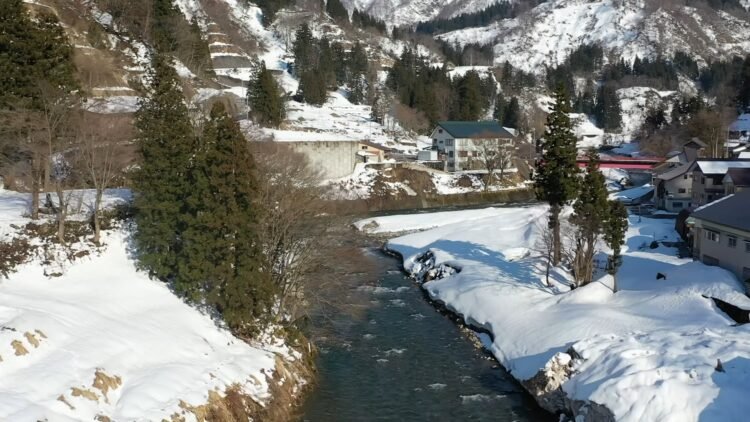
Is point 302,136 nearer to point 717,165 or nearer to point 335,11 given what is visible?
point 717,165

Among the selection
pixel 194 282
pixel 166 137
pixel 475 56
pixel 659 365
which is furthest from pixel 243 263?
pixel 475 56

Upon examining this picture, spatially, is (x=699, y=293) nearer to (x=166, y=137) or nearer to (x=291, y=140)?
(x=166, y=137)

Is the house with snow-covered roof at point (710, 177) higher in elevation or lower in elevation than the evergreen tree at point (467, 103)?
lower

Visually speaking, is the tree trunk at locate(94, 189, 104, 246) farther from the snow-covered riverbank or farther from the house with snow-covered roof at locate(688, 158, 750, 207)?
the house with snow-covered roof at locate(688, 158, 750, 207)

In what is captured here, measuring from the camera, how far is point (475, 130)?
208 ft

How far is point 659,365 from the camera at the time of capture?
14.1 metres

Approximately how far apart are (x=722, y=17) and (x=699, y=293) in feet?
724

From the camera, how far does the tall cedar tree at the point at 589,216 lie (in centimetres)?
2308

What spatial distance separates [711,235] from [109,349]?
23.6 m

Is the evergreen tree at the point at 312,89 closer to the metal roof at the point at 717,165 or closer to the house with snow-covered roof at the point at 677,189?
the house with snow-covered roof at the point at 677,189

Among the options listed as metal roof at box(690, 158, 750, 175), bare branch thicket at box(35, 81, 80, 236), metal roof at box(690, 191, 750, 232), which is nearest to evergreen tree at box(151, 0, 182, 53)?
bare branch thicket at box(35, 81, 80, 236)

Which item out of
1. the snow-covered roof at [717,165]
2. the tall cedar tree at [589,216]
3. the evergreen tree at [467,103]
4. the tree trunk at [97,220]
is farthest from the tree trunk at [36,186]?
the evergreen tree at [467,103]

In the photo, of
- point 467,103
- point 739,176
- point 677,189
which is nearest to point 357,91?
point 467,103

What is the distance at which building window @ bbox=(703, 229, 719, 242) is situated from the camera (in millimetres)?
23917
